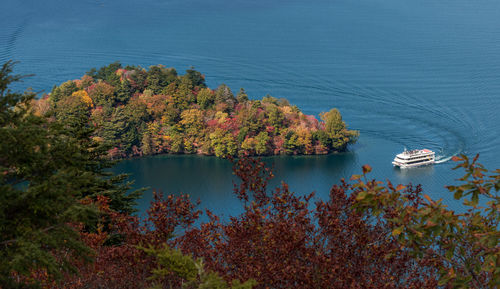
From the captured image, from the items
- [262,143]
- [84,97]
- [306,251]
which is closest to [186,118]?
[262,143]

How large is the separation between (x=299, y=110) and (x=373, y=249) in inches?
1168

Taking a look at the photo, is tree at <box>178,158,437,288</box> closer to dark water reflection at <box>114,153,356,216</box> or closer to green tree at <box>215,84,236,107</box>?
dark water reflection at <box>114,153,356,216</box>

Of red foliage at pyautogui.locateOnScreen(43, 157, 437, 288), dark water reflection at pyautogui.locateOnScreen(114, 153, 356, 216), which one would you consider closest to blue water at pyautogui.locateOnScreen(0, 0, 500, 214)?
dark water reflection at pyautogui.locateOnScreen(114, 153, 356, 216)

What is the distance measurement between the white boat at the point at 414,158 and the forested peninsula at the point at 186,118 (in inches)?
146

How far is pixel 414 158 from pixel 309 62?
16572 millimetres

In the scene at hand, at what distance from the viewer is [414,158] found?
31.2 metres

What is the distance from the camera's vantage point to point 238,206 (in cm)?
2561

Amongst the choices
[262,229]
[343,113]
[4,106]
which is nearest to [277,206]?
[262,229]

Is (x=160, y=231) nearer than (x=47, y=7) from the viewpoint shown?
Yes

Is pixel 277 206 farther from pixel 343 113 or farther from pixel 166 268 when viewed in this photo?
pixel 343 113

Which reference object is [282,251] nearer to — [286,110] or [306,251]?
[306,251]

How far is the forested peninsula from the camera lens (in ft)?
112

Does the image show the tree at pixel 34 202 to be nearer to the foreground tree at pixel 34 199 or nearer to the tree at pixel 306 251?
the foreground tree at pixel 34 199

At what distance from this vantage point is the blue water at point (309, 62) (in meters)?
31.9
